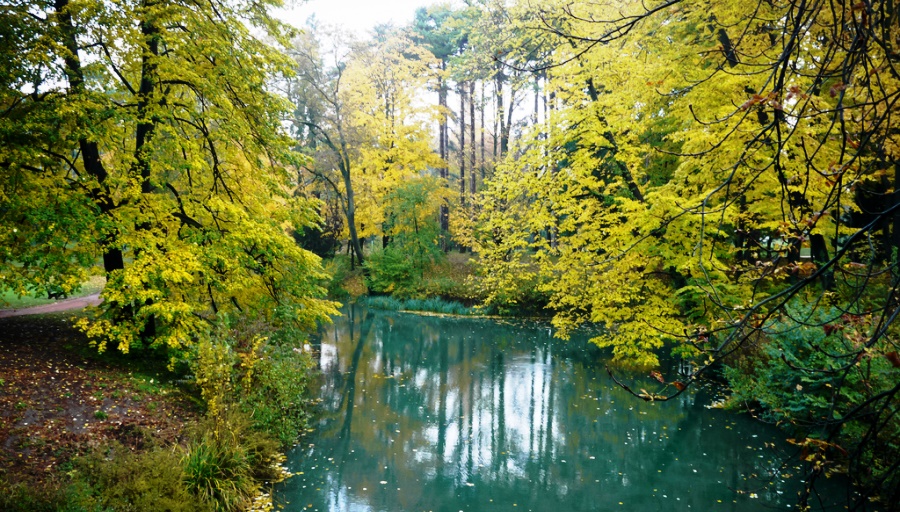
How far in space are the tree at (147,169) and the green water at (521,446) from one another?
8.03ft

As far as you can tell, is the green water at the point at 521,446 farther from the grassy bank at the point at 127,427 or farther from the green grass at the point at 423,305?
the green grass at the point at 423,305

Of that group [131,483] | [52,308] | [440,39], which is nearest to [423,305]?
[52,308]

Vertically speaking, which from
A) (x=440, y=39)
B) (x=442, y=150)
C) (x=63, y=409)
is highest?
(x=440, y=39)

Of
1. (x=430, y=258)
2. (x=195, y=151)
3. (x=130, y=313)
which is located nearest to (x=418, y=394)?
(x=130, y=313)

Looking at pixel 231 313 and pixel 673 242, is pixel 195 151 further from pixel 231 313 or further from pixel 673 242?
pixel 673 242

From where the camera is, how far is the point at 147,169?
805cm

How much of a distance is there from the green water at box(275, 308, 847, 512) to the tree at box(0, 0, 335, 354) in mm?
2449

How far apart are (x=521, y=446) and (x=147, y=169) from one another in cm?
735

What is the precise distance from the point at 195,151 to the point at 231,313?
9.83 ft

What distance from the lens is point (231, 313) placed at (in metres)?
9.09

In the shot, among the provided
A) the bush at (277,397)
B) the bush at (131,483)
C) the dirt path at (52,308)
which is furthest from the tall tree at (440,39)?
the bush at (131,483)

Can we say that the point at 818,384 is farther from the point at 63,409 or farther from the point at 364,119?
the point at 364,119

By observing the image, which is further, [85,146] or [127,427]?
[85,146]

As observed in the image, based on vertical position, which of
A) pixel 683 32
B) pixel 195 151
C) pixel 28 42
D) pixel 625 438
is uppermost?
pixel 683 32
